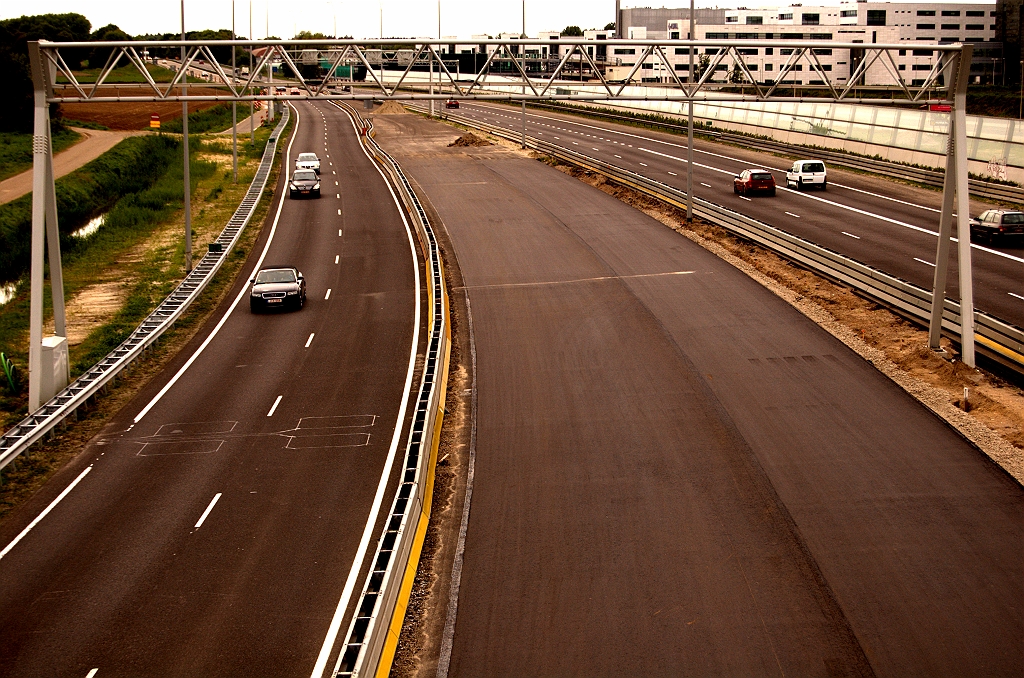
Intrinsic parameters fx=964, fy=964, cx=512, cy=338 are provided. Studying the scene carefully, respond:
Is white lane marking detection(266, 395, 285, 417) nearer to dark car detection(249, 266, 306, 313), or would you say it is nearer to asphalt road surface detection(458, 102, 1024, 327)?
dark car detection(249, 266, 306, 313)

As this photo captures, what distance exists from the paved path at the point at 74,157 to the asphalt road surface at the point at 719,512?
127ft

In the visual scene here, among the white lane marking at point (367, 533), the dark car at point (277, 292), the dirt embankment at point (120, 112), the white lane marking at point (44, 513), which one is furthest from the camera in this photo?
the dirt embankment at point (120, 112)

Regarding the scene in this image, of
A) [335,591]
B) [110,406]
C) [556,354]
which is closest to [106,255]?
[110,406]

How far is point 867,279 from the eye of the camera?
29734 mm

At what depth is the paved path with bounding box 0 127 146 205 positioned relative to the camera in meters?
55.6

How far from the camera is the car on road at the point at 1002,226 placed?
120 feet

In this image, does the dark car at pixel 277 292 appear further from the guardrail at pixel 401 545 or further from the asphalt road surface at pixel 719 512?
the guardrail at pixel 401 545

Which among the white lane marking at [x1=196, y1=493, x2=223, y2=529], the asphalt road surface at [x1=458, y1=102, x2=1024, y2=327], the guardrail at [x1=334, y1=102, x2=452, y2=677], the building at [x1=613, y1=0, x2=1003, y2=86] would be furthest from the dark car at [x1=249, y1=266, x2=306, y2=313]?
the building at [x1=613, y1=0, x2=1003, y2=86]

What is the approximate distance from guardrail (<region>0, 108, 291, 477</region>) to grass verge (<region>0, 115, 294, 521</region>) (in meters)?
0.38

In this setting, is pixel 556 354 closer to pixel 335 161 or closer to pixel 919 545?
pixel 919 545

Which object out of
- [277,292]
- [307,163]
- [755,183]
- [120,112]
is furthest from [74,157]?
[755,183]

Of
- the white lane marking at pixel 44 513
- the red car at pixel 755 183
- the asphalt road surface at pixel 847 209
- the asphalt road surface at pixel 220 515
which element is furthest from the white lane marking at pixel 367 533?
the red car at pixel 755 183

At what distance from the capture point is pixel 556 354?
25.4m

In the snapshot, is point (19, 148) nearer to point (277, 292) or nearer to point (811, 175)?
point (277, 292)
